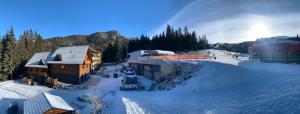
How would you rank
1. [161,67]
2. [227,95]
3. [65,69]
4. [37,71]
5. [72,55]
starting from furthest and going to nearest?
[37,71], [72,55], [65,69], [161,67], [227,95]

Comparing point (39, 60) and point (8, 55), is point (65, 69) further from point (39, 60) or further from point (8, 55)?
point (8, 55)

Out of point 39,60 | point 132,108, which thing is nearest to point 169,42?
point 39,60

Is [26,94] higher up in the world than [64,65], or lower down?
lower down

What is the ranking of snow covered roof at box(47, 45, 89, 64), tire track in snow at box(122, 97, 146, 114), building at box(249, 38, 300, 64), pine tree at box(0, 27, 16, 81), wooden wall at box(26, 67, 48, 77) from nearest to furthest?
tire track in snow at box(122, 97, 146, 114), building at box(249, 38, 300, 64), snow covered roof at box(47, 45, 89, 64), pine tree at box(0, 27, 16, 81), wooden wall at box(26, 67, 48, 77)

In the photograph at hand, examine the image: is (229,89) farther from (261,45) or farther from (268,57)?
(261,45)

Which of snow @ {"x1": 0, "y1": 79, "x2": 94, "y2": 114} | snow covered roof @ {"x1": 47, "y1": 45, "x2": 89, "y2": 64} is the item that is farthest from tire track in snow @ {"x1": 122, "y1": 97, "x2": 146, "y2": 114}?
snow covered roof @ {"x1": 47, "y1": 45, "x2": 89, "y2": 64}

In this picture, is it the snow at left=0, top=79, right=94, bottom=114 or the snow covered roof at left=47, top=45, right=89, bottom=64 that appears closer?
the snow at left=0, top=79, right=94, bottom=114

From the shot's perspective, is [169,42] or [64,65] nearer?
[64,65]

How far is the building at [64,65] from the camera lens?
5472 cm

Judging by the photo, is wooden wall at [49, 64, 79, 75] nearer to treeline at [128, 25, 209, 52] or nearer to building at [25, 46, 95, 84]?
building at [25, 46, 95, 84]

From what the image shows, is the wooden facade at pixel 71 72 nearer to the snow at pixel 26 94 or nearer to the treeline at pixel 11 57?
the snow at pixel 26 94

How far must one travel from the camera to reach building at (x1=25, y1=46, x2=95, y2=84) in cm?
5472

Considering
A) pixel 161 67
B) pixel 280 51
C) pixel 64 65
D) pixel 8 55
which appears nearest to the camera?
pixel 280 51

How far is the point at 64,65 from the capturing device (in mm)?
57219
